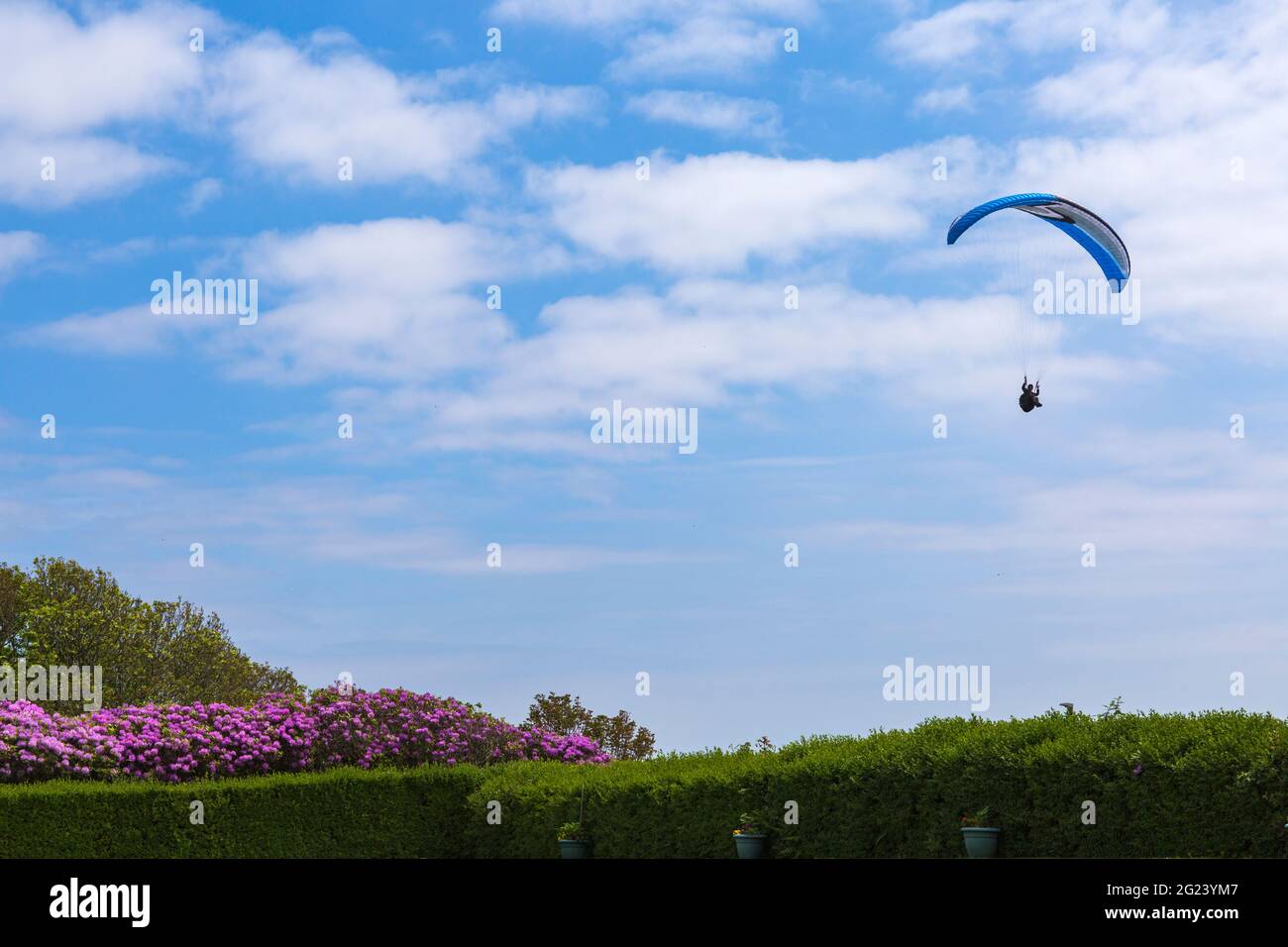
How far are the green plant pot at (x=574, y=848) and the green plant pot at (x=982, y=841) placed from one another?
623 cm

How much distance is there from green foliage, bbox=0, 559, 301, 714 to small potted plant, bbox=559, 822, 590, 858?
23.5 m

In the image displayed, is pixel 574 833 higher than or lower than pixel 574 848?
higher

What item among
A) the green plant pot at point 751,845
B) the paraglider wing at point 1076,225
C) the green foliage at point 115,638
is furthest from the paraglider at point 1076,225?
the green foliage at point 115,638

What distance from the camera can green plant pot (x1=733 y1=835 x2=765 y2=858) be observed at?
1734 cm

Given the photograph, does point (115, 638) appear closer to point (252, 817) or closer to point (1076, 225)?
point (252, 817)

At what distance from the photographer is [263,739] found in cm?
2425

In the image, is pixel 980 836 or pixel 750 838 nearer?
pixel 980 836

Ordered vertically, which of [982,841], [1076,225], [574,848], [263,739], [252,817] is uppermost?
[1076,225]

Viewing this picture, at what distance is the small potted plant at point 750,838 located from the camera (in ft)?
56.9

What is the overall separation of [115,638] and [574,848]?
25119mm

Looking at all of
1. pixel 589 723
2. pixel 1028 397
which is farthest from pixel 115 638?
pixel 1028 397

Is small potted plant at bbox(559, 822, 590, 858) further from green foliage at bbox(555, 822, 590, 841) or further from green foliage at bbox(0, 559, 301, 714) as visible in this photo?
green foliage at bbox(0, 559, 301, 714)
